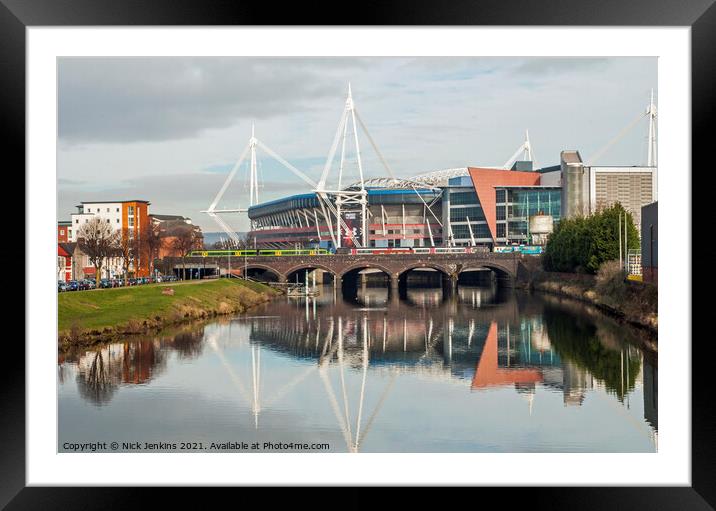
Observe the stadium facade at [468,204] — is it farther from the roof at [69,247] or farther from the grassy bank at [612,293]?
the roof at [69,247]

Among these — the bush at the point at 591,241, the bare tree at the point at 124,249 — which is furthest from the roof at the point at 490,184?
the bare tree at the point at 124,249

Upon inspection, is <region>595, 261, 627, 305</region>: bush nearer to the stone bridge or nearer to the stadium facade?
the stone bridge

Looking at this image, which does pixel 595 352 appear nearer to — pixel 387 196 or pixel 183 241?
pixel 183 241

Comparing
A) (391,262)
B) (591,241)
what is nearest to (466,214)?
(391,262)

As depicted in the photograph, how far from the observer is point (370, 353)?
2931cm

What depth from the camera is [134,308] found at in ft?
119

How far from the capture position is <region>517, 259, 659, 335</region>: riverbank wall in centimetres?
3256

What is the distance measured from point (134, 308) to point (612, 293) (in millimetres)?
23948

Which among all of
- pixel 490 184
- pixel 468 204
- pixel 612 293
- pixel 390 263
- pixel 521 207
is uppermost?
pixel 490 184

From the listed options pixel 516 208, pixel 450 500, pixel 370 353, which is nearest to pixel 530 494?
pixel 450 500

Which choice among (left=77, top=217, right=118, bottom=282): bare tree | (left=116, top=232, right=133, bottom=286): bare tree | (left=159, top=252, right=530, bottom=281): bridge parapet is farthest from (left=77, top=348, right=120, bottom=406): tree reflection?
(left=159, top=252, right=530, bottom=281): bridge parapet

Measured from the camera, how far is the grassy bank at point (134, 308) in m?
30.0
